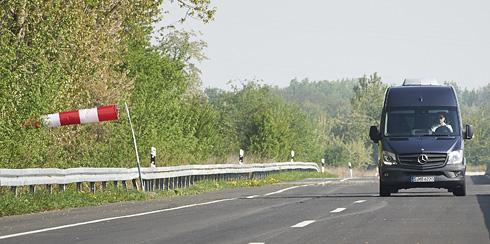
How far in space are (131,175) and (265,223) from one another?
1297 cm

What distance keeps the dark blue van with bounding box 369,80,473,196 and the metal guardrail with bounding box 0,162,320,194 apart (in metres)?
5.98

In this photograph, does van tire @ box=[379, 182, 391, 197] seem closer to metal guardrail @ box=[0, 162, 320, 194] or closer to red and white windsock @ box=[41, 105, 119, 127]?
metal guardrail @ box=[0, 162, 320, 194]

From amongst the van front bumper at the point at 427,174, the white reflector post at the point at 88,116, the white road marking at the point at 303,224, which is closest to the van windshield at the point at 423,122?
the van front bumper at the point at 427,174

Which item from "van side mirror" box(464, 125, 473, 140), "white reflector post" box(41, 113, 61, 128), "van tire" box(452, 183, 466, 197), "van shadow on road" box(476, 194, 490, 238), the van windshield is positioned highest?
"white reflector post" box(41, 113, 61, 128)

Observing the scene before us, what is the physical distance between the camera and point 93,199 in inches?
1038

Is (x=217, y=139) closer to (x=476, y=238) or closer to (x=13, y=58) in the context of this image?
(x=13, y=58)

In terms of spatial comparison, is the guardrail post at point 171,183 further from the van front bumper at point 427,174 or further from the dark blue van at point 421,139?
the van front bumper at point 427,174

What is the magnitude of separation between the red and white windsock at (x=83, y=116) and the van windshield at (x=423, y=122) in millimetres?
7376

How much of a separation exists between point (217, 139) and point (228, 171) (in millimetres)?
37709

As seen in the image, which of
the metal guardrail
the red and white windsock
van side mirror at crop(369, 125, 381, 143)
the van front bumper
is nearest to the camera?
the metal guardrail

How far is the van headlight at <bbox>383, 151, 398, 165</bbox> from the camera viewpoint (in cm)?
2827

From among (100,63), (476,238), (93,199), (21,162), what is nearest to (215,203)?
(93,199)

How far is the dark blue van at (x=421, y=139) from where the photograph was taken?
2802cm

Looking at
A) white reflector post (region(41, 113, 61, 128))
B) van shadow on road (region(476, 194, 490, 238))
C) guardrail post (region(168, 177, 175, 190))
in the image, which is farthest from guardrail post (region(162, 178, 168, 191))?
van shadow on road (region(476, 194, 490, 238))
